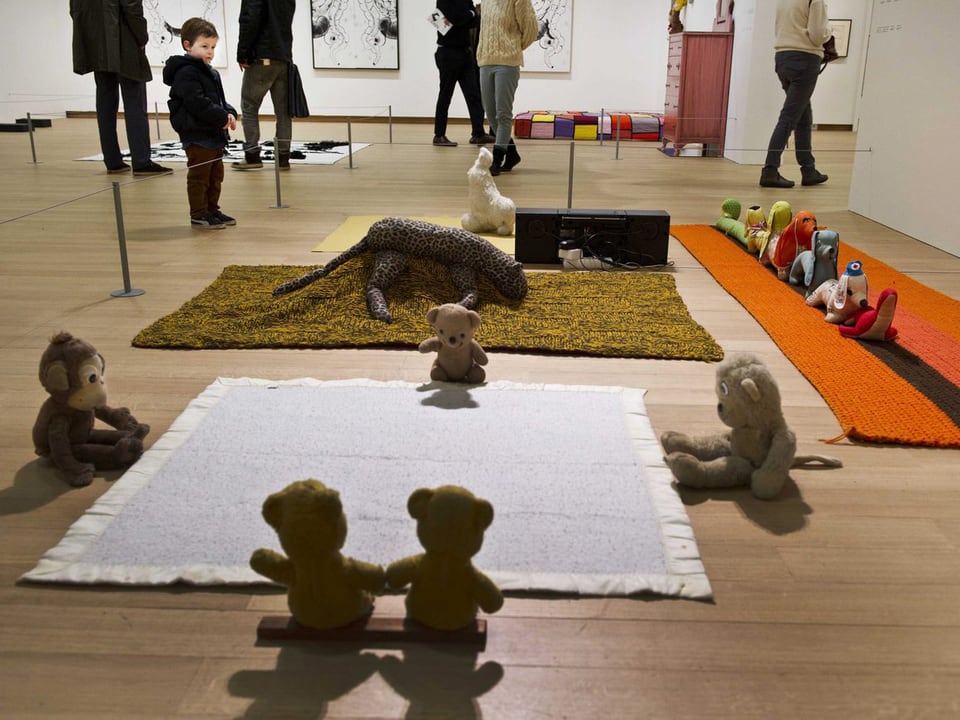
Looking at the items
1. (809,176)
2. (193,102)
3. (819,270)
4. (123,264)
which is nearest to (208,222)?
(193,102)

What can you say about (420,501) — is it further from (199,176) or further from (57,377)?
(199,176)

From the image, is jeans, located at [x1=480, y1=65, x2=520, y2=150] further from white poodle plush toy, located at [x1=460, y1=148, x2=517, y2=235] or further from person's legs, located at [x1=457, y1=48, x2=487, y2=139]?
white poodle plush toy, located at [x1=460, y1=148, x2=517, y2=235]

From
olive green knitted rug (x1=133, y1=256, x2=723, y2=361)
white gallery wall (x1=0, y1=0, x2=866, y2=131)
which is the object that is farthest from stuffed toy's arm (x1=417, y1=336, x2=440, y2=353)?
white gallery wall (x1=0, y1=0, x2=866, y2=131)

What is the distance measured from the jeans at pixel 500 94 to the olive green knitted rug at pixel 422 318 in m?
3.26

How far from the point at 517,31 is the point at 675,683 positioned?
19.4 feet

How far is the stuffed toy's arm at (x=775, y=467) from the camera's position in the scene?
6.44 ft

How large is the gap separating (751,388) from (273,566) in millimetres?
1077

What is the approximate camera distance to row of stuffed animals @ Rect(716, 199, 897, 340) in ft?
9.99

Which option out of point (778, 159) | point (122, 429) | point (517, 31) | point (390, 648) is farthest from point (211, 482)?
point (778, 159)

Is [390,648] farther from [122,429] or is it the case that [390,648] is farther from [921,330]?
[921,330]

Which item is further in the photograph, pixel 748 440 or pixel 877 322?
pixel 877 322

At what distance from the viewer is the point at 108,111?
6.69 m

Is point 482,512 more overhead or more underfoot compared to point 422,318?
more overhead

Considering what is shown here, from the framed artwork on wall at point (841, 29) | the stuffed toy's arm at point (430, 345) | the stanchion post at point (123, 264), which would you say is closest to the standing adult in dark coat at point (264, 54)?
the stanchion post at point (123, 264)
